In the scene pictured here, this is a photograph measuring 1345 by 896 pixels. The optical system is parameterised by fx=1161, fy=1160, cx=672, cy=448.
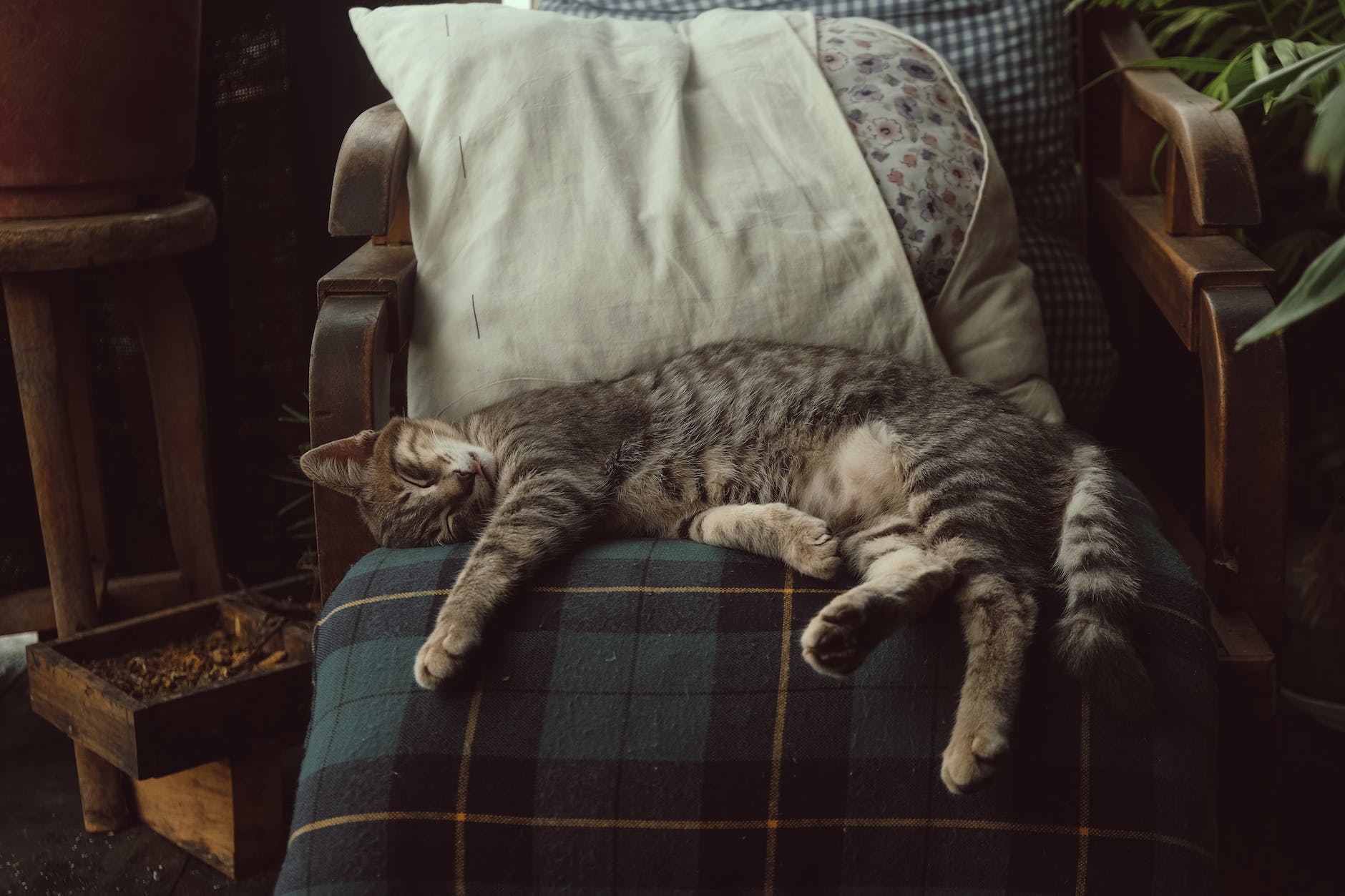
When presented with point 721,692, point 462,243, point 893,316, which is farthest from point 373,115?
point 721,692

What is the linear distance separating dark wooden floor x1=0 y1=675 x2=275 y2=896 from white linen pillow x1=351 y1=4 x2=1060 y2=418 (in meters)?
0.89

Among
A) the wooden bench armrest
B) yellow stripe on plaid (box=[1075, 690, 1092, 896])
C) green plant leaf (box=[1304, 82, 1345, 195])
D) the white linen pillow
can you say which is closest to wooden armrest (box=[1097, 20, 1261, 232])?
the wooden bench armrest

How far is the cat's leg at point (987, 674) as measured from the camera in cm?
99

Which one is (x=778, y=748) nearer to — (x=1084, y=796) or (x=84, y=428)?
(x=1084, y=796)

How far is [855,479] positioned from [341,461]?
0.57 m

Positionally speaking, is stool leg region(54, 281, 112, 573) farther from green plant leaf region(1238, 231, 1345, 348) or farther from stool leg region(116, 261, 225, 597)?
green plant leaf region(1238, 231, 1345, 348)

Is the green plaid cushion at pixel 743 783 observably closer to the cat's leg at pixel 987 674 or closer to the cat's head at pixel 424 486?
the cat's leg at pixel 987 674

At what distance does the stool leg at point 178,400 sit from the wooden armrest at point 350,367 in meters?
0.65

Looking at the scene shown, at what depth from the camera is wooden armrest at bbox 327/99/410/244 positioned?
130cm

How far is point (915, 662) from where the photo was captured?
3.50 feet

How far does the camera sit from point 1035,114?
5.81 feet

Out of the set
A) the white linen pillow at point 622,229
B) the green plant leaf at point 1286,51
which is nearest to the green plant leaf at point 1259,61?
the green plant leaf at point 1286,51

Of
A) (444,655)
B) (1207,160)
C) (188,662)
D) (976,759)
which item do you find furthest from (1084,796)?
(188,662)

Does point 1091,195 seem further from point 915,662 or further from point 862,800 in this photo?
point 862,800
